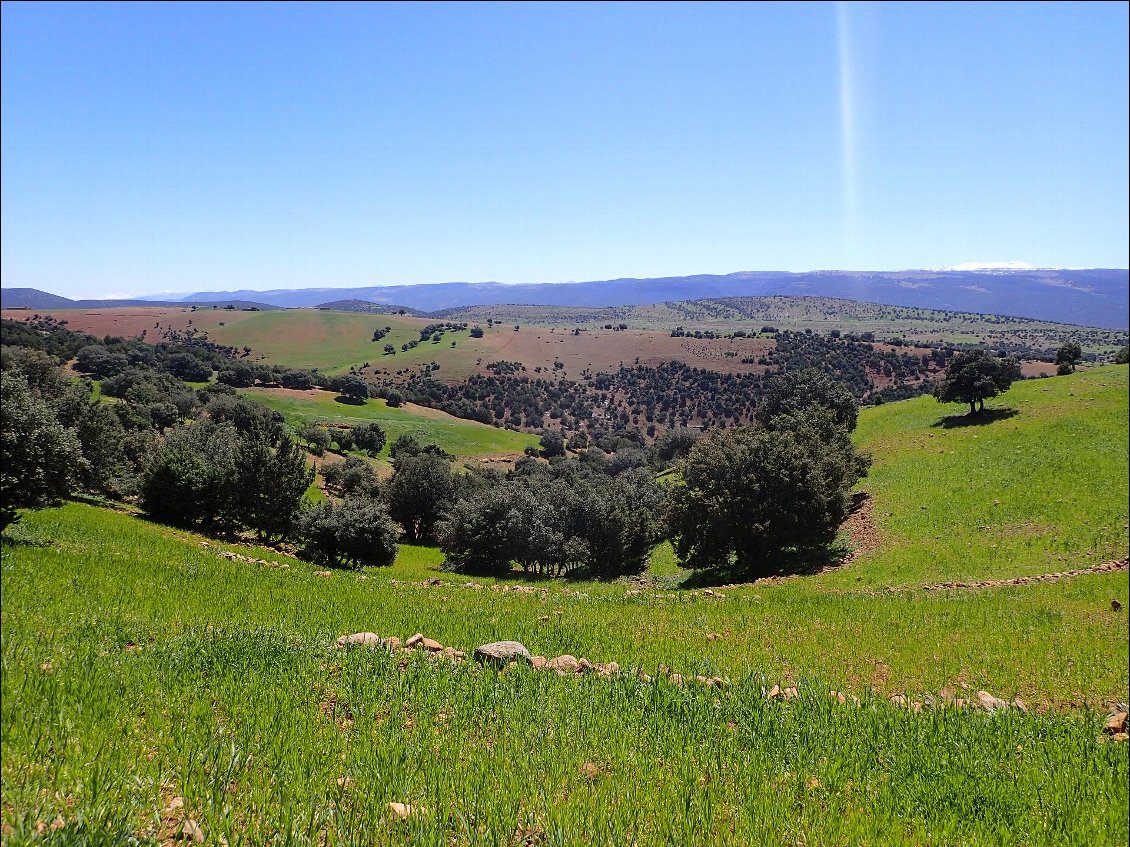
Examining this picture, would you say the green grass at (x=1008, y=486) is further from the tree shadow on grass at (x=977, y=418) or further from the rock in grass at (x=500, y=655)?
the rock in grass at (x=500, y=655)

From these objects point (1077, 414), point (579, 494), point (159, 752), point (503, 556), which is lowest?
point (503, 556)

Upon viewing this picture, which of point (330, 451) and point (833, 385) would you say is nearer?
point (833, 385)

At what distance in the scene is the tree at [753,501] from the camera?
26266 mm

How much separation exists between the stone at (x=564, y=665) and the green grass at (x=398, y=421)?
51.1 meters

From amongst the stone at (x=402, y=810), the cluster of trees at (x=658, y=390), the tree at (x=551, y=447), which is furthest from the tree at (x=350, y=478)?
the stone at (x=402, y=810)

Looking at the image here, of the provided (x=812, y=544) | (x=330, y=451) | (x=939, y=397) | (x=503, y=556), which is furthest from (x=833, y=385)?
(x=330, y=451)

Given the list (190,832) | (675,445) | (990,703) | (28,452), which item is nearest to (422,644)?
(190,832)

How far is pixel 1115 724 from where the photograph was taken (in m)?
7.29

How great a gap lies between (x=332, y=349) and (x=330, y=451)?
6691cm

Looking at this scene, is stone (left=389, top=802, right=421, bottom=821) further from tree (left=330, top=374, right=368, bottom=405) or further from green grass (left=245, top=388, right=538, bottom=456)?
tree (left=330, top=374, right=368, bottom=405)

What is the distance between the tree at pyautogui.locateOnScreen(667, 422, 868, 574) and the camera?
26266 mm

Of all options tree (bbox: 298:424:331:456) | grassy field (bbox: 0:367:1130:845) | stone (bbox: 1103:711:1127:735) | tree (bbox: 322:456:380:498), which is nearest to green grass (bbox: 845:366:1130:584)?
grassy field (bbox: 0:367:1130:845)

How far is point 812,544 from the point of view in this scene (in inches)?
1158

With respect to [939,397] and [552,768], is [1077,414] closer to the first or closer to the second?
[939,397]
